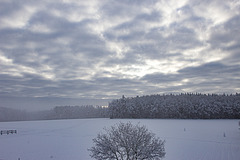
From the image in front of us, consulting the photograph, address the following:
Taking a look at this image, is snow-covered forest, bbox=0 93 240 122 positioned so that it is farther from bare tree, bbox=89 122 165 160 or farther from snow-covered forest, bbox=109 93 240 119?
bare tree, bbox=89 122 165 160

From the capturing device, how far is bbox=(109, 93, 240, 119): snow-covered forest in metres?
117

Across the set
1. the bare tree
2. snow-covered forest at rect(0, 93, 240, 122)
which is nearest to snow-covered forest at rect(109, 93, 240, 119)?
snow-covered forest at rect(0, 93, 240, 122)

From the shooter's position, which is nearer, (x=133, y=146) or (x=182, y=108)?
(x=133, y=146)

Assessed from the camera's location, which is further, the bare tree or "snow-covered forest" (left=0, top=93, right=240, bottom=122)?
"snow-covered forest" (left=0, top=93, right=240, bottom=122)

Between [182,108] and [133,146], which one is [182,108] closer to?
[182,108]

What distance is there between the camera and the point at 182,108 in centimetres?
12381

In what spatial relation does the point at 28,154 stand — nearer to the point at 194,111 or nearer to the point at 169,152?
the point at 169,152

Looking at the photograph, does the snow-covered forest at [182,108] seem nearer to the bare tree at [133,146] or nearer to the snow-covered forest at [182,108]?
the snow-covered forest at [182,108]

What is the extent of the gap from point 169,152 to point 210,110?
9122cm

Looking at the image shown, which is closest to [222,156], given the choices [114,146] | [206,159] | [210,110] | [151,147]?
[206,159]

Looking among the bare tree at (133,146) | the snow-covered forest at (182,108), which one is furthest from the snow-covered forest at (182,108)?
the bare tree at (133,146)

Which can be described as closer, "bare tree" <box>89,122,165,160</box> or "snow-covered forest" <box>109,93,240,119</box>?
"bare tree" <box>89,122,165,160</box>

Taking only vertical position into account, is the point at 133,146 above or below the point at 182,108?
above

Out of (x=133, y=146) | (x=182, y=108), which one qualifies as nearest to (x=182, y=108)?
(x=182, y=108)
